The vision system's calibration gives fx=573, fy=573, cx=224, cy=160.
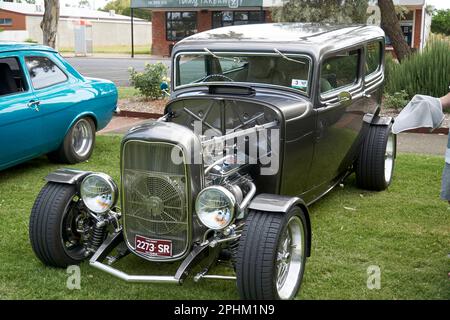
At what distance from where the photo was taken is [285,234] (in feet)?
11.9

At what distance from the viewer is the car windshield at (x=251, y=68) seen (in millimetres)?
4684

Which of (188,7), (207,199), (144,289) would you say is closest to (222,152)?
(207,199)

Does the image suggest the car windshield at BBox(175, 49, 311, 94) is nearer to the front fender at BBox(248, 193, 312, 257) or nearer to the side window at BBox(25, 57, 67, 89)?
the front fender at BBox(248, 193, 312, 257)

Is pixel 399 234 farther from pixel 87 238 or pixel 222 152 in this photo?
pixel 87 238

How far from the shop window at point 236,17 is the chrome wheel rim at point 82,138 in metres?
23.1

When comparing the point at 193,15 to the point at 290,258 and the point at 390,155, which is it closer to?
the point at 390,155

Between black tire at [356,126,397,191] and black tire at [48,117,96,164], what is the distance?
3447mm

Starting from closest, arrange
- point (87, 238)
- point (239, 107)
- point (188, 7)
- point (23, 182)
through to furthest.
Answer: point (87, 238) < point (239, 107) < point (23, 182) < point (188, 7)

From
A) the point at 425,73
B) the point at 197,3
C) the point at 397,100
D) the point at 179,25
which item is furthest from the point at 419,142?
the point at 179,25

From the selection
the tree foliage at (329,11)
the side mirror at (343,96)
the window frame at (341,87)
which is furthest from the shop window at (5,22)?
the side mirror at (343,96)

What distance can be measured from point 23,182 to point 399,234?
411 cm

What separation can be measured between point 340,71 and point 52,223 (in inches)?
113

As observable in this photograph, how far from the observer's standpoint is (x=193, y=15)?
3162 centimetres

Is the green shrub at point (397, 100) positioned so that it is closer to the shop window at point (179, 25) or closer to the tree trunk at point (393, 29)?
the tree trunk at point (393, 29)
